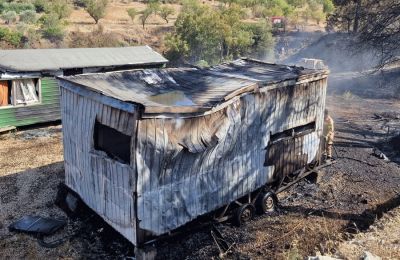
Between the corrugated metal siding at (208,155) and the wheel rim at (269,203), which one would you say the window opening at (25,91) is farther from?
the wheel rim at (269,203)

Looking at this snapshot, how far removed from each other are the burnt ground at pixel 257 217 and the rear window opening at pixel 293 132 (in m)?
1.74

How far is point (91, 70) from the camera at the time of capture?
655 inches

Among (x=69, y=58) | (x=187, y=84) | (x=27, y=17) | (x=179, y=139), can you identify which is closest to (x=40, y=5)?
(x=27, y=17)

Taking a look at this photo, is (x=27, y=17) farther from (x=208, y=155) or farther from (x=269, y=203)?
(x=208, y=155)

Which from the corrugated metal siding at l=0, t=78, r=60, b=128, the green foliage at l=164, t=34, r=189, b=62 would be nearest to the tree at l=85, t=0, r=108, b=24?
the green foliage at l=164, t=34, r=189, b=62

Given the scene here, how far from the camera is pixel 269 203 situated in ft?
32.2

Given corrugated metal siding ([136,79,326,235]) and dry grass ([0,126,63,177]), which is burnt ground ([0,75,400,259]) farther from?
corrugated metal siding ([136,79,326,235])

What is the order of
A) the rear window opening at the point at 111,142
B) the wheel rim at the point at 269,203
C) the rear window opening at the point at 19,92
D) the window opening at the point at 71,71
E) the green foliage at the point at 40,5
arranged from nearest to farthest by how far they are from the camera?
the rear window opening at the point at 111,142 < the wheel rim at the point at 269,203 < the rear window opening at the point at 19,92 < the window opening at the point at 71,71 < the green foliage at the point at 40,5

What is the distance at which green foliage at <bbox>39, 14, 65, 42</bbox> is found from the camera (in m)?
29.4

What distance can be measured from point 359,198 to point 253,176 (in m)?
3.57

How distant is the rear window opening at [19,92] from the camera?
1480 cm

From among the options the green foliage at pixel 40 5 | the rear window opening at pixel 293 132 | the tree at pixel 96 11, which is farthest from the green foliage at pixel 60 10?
the rear window opening at pixel 293 132

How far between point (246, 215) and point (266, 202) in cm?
77

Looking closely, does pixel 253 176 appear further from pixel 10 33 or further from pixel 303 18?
pixel 303 18
